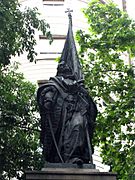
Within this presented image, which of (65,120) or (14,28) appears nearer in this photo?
(65,120)

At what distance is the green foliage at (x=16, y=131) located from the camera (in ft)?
43.4

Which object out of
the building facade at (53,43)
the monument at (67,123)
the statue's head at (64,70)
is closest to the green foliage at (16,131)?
the statue's head at (64,70)

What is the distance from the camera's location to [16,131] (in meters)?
13.9

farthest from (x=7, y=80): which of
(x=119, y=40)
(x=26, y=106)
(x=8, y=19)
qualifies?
(x=119, y=40)

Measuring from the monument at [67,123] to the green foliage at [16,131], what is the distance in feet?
15.6

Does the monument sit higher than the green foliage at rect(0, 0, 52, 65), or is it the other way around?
the green foliage at rect(0, 0, 52, 65)

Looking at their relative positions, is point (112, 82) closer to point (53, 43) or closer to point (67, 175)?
point (67, 175)

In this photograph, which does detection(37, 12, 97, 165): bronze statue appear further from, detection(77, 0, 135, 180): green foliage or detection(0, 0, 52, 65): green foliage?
detection(77, 0, 135, 180): green foliage

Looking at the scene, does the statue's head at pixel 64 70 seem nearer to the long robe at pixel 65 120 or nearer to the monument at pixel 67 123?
the monument at pixel 67 123

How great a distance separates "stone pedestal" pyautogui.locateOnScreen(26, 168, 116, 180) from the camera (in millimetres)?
7254

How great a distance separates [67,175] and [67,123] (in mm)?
1146

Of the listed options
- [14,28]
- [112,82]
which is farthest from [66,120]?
[112,82]

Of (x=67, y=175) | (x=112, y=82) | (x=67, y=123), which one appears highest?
(x=112, y=82)

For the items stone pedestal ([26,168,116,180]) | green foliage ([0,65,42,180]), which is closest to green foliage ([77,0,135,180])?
green foliage ([0,65,42,180])
